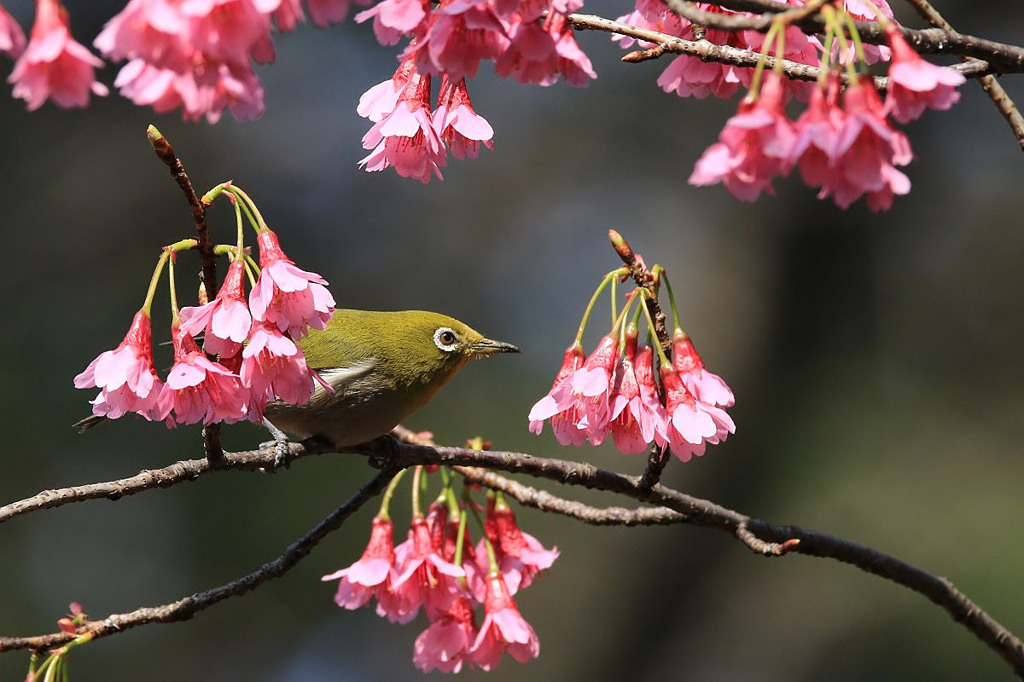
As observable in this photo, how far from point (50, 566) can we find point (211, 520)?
1.31m

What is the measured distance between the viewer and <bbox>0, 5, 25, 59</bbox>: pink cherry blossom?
1149mm

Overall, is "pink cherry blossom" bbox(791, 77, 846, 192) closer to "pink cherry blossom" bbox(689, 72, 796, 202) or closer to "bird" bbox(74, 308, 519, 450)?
"pink cherry blossom" bbox(689, 72, 796, 202)

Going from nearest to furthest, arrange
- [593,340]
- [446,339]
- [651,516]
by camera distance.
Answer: [651,516] < [446,339] < [593,340]

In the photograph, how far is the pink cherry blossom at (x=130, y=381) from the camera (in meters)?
1.64

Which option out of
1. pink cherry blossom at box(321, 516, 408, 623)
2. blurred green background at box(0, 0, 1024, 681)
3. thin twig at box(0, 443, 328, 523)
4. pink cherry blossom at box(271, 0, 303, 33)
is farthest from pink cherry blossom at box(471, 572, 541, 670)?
blurred green background at box(0, 0, 1024, 681)

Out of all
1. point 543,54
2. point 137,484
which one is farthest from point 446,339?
point 543,54

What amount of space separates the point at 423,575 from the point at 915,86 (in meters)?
1.49

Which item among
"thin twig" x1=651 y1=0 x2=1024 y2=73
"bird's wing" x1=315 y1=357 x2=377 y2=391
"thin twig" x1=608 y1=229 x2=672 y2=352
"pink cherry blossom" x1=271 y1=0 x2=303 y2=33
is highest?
"thin twig" x1=651 y1=0 x2=1024 y2=73

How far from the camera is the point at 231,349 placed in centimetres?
160

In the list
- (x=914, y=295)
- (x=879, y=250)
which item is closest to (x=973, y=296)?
(x=914, y=295)

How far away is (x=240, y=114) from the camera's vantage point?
3.81 feet

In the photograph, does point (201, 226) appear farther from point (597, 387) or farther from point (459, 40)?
point (597, 387)

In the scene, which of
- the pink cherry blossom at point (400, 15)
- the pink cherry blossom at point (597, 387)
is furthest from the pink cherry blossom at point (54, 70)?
the pink cherry blossom at point (597, 387)

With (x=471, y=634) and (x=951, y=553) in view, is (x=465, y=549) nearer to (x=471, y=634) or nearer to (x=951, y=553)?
(x=471, y=634)
